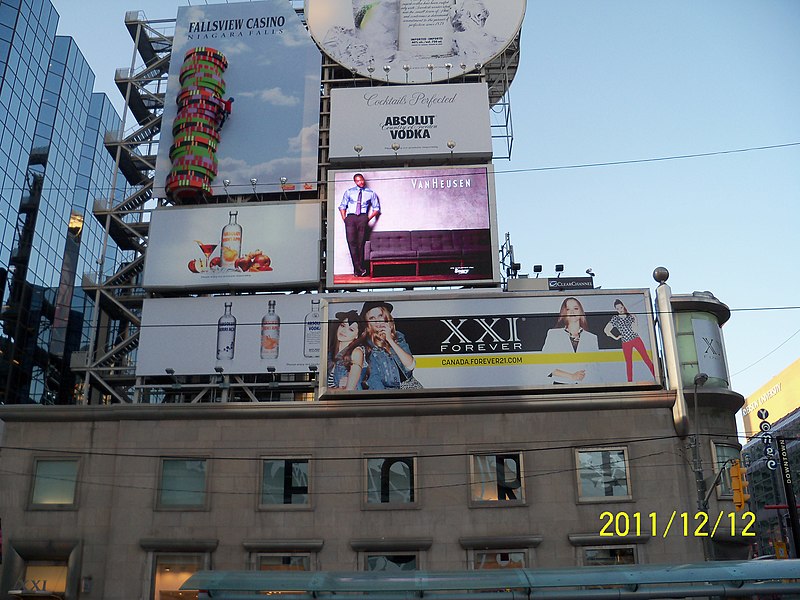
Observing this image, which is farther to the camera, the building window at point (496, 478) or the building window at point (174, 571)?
the building window at point (496, 478)

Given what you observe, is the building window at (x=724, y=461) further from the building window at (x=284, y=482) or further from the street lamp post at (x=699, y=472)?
the building window at (x=284, y=482)

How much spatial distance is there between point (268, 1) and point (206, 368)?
2326 centimetres

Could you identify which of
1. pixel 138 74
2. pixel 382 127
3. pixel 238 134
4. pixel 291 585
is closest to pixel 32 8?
pixel 138 74

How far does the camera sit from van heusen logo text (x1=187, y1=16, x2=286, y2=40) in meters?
48.9

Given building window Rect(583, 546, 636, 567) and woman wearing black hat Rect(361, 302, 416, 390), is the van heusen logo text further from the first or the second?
building window Rect(583, 546, 636, 567)

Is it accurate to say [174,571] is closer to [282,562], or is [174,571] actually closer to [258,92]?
[282,562]

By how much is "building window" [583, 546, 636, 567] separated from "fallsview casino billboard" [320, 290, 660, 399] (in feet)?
21.0

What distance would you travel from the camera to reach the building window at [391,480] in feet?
106

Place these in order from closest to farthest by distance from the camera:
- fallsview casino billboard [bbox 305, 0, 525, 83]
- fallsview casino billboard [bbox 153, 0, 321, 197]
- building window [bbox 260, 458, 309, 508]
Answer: building window [bbox 260, 458, 309, 508] → fallsview casino billboard [bbox 153, 0, 321, 197] → fallsview casino billboard [bbox 305, 0, 525, 83]

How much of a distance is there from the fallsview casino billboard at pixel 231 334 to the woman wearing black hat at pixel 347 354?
3957 mm

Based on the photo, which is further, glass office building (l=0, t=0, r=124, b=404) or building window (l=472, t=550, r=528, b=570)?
glass office building (l=0, t=0, r=124, b=404)

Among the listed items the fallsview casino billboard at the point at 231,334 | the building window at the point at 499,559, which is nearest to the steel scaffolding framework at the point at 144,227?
the fallsview casino billboard at the point at 231,334

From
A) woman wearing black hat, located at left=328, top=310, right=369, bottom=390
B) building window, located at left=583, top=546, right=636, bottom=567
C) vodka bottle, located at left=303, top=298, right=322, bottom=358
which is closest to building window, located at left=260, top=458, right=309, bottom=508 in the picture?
woman wearing black hat, located at left=328, top=310, right=369, bottom=390

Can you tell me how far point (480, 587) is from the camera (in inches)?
933
